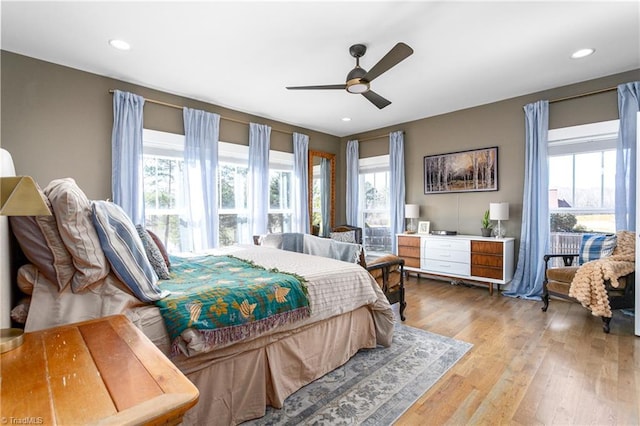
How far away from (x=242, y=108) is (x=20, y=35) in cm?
245

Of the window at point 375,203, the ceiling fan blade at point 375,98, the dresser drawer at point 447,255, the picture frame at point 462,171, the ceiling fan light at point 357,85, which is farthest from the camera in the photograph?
the window at point 375,203

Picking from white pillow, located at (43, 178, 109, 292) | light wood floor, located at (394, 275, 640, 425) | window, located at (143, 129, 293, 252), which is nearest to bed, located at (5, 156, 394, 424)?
white pillow, located at (43, 178, 109, 292)

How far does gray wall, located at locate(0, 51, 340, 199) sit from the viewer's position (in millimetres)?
2916

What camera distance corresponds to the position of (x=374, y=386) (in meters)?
2.00

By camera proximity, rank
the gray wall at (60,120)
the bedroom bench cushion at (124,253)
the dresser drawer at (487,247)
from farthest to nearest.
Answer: the dresser drawer at (487,247) → the gray wall at (60,120) → the bedroom bench cushion at (124,253)

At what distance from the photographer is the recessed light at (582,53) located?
296cm

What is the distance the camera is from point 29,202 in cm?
90

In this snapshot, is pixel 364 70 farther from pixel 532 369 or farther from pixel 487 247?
pixel 487 247

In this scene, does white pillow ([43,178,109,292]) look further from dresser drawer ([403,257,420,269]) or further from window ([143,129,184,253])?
dresser drawer ([403,257,420,269])

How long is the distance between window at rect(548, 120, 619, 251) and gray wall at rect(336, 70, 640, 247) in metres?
0.18

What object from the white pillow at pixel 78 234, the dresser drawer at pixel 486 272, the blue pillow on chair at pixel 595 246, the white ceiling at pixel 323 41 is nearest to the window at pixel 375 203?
the dresser drawer at pixel 486 272

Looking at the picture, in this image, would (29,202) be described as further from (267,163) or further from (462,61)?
(267,163)

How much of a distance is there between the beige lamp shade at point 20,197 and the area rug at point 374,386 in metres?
1.49

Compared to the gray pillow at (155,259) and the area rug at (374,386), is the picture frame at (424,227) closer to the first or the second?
the area rug at (374,386)
